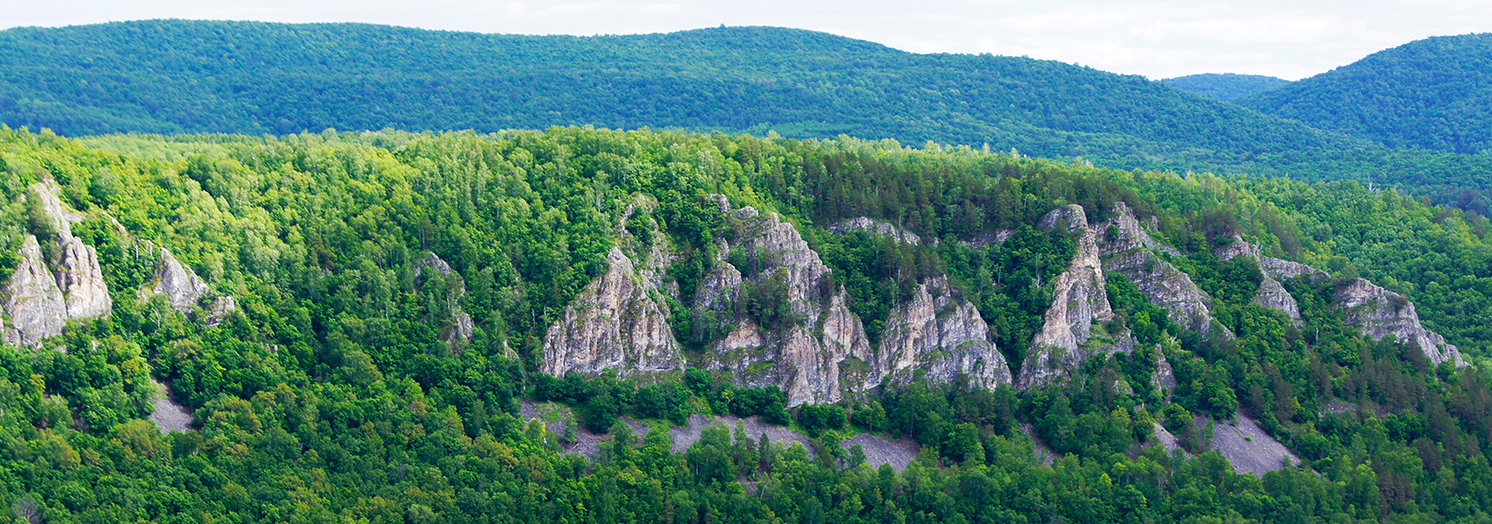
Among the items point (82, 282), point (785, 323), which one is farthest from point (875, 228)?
point (82, 282)

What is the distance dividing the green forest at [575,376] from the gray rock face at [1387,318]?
2028mm

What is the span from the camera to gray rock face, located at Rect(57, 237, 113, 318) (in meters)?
134

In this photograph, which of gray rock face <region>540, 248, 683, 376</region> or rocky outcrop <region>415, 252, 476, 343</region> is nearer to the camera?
rocky outcrop <region>415, 252, 476, 343</region>

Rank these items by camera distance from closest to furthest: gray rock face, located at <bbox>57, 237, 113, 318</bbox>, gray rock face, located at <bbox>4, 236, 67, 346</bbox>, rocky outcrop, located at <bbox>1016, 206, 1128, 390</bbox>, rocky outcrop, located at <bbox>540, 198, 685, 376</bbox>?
1. gray rock face, located at <bbox>4, 236, 67, 346</bbox>
2. gray rock face, located at <bbox>57, 237, 113, 318</bbox>
3. rocky outcrop, located at <bbox>540, 198, 685, 376</bbox>
4. rocky outcrop, located at <bbox>1016, 206, 1128, 390</bbox>

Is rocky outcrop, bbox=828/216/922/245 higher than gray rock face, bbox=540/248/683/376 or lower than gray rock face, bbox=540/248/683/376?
higher

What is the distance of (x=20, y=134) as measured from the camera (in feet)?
516

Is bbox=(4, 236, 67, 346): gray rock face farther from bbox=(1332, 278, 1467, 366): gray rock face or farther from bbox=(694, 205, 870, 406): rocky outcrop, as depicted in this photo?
bbox=(1332, 278, 1467, 366): gray rock face

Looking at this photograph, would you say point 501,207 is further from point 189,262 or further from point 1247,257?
point 1247,257

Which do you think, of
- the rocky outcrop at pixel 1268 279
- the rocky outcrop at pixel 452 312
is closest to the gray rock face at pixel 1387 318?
the rocky outcrop at pixel 1268 279

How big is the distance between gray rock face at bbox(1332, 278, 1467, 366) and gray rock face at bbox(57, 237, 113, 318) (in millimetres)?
144596

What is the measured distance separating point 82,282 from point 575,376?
50240 millimetres

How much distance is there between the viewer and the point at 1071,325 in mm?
169500

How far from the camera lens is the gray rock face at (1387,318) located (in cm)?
17688

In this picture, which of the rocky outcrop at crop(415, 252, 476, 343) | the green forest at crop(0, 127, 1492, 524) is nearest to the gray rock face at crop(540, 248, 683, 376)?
the green forest at crop(0, 127, 1492, 524)
